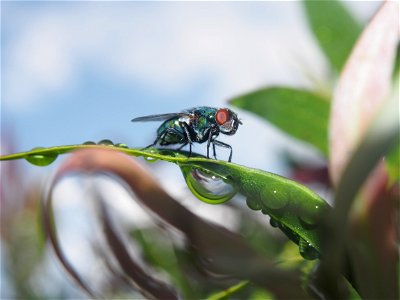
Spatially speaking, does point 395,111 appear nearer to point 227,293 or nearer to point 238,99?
point 227,293

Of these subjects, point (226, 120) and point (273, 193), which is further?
point (226, 120)

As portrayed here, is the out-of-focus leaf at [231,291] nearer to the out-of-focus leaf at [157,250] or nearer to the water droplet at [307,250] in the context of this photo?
the water droplet at [307,250]

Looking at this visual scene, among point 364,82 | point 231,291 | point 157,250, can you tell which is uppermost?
point 364,82

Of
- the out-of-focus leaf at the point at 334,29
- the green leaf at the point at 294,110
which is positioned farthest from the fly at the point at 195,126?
the out-of-focus leaf at the point at 334,29

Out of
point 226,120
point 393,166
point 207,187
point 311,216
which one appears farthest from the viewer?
point 226,120

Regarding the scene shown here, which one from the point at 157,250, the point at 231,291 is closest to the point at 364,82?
the point at 231,291

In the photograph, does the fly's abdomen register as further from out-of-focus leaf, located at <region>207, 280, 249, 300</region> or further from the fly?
out-of-focus leaf, located at <region>207, 280, 249, 300</region>

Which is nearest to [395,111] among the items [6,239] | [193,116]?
[193,116]

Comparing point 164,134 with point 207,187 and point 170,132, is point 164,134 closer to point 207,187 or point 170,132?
point 170,132
